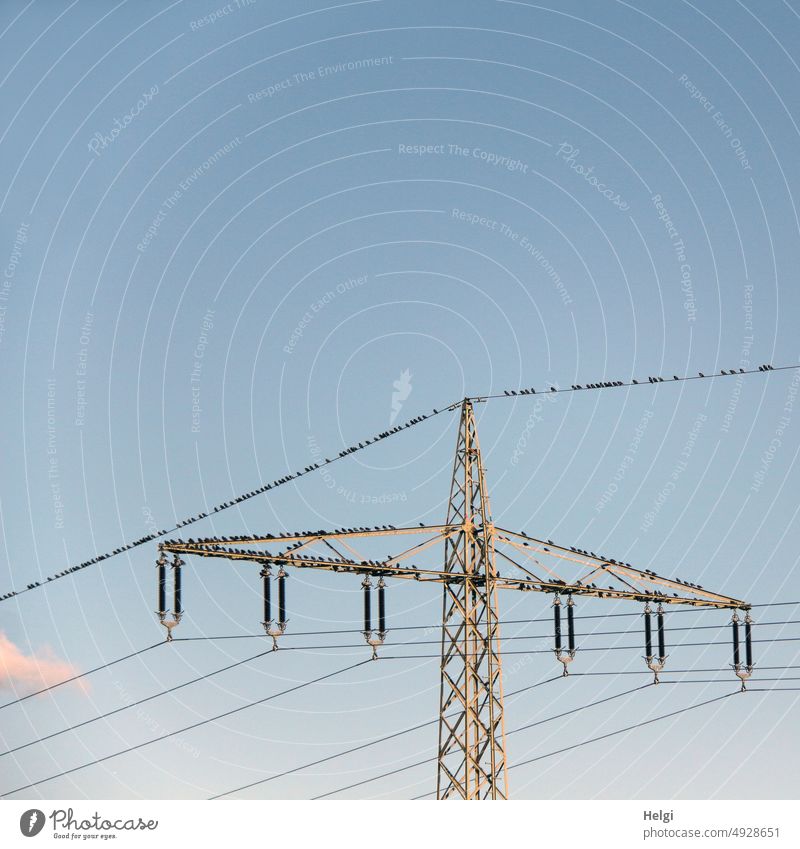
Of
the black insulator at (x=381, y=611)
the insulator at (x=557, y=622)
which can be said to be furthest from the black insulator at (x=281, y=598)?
the insulator at (x=557, y=622)

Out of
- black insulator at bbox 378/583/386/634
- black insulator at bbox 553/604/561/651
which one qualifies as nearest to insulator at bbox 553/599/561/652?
black insulator at bbox 553/604/561/651

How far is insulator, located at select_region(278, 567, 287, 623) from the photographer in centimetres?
3928

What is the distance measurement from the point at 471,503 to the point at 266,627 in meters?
6.48

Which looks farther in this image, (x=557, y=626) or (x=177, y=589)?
(x=557, y=626)

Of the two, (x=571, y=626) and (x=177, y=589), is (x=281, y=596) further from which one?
(x=571, y=626)

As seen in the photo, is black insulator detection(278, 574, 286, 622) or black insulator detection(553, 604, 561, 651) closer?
black insulator detection(278, 574, 286, 622)

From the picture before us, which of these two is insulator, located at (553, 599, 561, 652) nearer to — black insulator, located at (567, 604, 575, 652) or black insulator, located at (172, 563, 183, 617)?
black insulator, located at (567, 604, 575, 652)

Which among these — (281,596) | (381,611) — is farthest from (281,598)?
(381,611)

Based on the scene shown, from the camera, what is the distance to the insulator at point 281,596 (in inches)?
1547

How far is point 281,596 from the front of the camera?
39.7m

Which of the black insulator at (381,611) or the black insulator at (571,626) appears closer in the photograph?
the black insulator at (381,611)

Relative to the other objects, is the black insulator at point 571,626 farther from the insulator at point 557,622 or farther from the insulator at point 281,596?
the insulator at point 281,596
